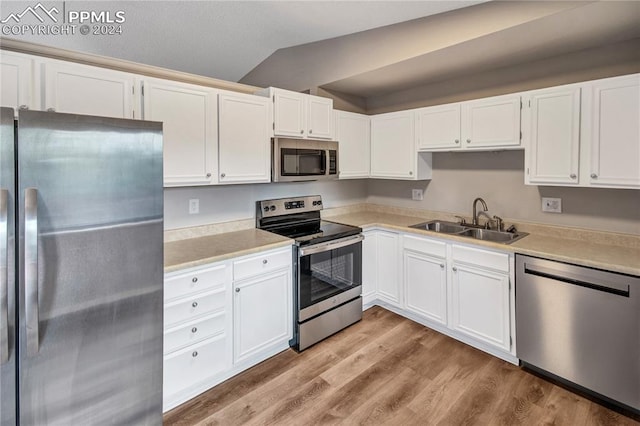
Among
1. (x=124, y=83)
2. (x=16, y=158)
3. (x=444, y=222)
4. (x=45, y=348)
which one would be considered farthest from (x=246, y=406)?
(x=444, y=222)

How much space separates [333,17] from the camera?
2.30 metres

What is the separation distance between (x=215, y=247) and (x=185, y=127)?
2.85ft

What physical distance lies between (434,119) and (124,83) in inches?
100

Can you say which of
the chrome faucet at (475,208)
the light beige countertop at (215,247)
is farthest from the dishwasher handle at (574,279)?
the light beige countertop at (215,247)

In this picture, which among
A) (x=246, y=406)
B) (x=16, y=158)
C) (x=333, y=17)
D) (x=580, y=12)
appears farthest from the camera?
(x=333, y=17)

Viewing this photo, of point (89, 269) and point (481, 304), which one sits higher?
point (89, 269)

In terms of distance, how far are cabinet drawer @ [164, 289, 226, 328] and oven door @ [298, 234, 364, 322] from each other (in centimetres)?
66

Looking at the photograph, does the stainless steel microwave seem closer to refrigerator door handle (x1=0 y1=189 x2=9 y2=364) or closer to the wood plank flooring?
the wood plank flooring

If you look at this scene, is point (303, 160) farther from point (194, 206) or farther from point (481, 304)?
point (481, 304)

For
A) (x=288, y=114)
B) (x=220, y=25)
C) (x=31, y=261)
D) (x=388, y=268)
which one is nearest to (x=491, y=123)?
(x=388, y=268)

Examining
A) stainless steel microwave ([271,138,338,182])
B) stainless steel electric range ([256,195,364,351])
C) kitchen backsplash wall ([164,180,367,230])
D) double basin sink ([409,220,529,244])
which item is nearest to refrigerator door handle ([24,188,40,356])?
kitchen backsplash wall ([164,180,367,230])

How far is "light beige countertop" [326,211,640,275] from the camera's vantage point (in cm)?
192

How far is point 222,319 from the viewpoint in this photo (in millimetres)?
2150

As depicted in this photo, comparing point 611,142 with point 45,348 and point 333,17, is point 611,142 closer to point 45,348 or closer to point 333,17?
point 333,17
